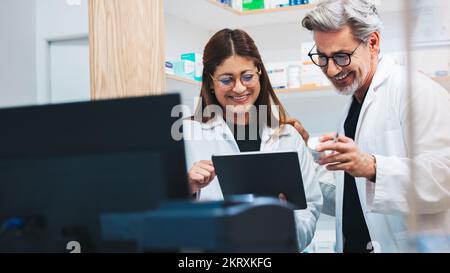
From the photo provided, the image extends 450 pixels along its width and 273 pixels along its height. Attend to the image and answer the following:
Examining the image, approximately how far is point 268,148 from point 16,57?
1591mm

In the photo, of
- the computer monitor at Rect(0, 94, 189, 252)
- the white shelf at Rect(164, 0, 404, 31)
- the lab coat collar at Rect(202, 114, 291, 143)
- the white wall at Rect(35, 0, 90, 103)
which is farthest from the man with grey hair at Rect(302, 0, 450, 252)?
the white wall at Rect(35, 0, 90, 103)

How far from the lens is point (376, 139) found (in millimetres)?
1781

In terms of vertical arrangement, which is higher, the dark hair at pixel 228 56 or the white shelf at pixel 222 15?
→ the white shelf at pixel 222 15

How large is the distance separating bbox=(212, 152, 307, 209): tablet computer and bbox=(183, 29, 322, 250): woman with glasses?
0.29 m

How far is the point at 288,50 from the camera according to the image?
2.21 metres

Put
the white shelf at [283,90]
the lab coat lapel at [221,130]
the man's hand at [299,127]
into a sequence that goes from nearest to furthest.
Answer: the lab coat lapel at [221,130] → the man's hand at [299,127] → the white shelf at [283,90]

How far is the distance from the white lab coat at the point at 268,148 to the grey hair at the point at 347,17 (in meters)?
0.39

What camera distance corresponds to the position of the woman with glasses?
1873mm

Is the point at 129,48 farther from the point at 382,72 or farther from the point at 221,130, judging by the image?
the point at 382,72

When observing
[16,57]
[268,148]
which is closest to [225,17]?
[268,148]

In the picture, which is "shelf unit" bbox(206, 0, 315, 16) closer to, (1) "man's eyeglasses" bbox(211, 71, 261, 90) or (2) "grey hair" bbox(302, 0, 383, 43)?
(2) "grey hair" bbox(302, 0, 383, 43)

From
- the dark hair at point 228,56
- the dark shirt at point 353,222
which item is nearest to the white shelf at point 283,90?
the dark hair at point 228,56

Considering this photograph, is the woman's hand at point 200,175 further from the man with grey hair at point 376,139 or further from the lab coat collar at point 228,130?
the man with grey hair at point 376,139

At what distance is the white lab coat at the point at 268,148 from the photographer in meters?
1.86
